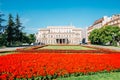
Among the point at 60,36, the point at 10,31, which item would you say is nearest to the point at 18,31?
the point at 10,31

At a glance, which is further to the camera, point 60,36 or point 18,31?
point 60,36

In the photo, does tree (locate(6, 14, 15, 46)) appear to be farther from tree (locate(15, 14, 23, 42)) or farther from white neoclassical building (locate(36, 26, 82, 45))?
white neoclassical building (locate(36, 26, 82, 45))

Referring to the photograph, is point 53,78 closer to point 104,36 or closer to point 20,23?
point 104,36

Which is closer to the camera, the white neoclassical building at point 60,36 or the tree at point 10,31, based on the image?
the tree at point 10,31

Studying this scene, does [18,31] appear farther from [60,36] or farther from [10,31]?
[60,36]

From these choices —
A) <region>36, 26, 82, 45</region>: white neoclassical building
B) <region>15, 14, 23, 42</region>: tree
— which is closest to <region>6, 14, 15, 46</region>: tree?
<region>15, 14, 23, 42</region>: tree

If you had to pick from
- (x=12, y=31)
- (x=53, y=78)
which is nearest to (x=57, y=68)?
(x=53, y=78)

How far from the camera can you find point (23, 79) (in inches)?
323

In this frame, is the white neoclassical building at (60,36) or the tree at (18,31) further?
the white neoclassical building at (60,36)

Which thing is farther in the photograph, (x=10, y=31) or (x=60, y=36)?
(x=60, y=36)

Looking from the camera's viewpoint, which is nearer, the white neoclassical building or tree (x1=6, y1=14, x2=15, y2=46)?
tree (x1=6, y1=14, x2=15, y2=46)

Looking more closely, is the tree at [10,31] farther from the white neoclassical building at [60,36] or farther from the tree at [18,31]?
the white neoclassical building at [60,36]

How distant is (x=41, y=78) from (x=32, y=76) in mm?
384

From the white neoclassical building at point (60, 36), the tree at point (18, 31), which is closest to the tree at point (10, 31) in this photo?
the tree at point (18, 31)
